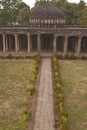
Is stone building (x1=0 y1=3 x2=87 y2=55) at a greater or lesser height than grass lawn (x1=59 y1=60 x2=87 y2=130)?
greater

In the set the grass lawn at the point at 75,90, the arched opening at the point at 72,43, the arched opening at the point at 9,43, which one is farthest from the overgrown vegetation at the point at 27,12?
the grass lawn at the point at 75,90

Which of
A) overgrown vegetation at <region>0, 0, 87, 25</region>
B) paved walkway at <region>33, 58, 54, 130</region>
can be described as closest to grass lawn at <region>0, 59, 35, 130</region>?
paved walkway at <region>33, 58, 54, 130</region>

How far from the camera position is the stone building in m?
38.2

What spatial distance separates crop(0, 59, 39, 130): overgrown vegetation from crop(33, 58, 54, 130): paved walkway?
2.31ft

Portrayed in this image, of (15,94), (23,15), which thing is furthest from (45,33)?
(23,15)

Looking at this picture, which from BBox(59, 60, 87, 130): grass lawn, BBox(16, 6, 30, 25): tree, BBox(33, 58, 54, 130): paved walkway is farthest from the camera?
BBox(16, 6, 30, 25): tree

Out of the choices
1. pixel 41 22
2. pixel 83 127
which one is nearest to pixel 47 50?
pixel 41 22

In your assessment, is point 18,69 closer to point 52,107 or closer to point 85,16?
point 52,107

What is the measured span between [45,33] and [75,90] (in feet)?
59.4

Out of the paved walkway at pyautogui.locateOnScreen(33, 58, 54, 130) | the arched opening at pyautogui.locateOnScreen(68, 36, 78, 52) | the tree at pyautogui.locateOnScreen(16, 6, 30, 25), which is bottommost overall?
the paved walkway at pyautogui.locateOnScreen(33, 58, 54, 130)

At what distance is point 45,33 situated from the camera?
38688 mm

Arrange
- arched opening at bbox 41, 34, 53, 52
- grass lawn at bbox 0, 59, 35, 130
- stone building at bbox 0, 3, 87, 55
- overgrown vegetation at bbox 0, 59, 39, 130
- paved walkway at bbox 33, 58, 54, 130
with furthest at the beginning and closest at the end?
1. arched opening at bbox 41, 34, 53, 52
2. stone building at bbox 0, 3, 87, 55
3. grass lawn at bbox 0, 59, 35, 130
4. overgrown vegetation at bbox 0, 59, 39, 130
5. paved walkway at bbox 33, 58, 54, 130

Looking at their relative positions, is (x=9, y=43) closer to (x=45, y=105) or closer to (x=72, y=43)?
(x=72, y=43)

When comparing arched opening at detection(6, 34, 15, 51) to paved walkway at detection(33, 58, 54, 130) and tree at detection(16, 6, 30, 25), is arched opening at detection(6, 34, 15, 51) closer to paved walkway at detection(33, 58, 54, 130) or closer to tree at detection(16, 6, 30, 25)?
paved walkway at detection(33, 58, 54, 130)
